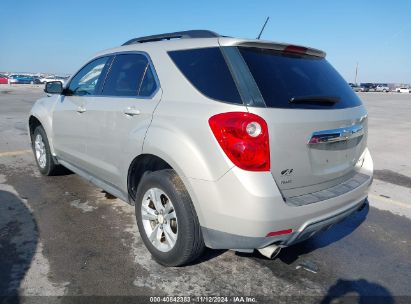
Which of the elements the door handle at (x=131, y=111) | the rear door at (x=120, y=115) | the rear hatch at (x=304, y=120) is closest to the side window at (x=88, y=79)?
the rear door at (x=120, y=115)

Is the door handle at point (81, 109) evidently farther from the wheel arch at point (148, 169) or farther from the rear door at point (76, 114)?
the wheel arch at point (148, 169)

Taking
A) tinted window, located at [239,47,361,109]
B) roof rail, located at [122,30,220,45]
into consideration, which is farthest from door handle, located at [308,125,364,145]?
roof rail, located at [122,30,220,45]

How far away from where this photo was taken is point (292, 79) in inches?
108

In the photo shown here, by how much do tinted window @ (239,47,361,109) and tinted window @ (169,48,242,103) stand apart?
0.18 meters

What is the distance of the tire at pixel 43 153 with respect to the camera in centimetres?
505

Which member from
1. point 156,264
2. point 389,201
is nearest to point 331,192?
point 156,264

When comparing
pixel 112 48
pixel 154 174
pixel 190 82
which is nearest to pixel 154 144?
pixel 154 174

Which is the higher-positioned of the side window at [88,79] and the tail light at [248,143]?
the side window at [88,79]

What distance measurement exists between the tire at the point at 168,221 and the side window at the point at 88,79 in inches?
60.1

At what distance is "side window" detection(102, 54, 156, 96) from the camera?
3.18m

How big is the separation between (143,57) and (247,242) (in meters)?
1.91

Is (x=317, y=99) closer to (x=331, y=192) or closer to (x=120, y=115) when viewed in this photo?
(x=331, y=192)

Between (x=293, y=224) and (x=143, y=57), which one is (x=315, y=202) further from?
(x=143, y=57)

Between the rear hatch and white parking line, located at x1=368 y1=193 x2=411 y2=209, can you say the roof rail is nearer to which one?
the rear hatch
